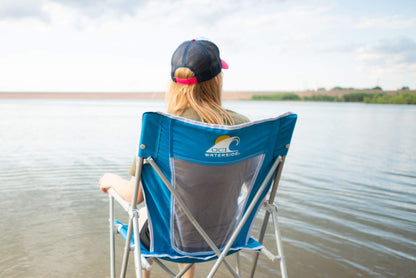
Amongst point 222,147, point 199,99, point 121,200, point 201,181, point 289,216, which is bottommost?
point 289,216

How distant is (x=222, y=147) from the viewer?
151cm

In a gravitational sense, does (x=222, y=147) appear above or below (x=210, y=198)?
above

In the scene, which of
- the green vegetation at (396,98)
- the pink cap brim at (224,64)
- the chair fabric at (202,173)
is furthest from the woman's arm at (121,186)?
the green vegetation at (396,98)

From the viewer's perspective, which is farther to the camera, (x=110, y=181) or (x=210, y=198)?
(x=110, y=181)

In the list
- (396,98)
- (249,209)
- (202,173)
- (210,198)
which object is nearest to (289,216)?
(249,209)

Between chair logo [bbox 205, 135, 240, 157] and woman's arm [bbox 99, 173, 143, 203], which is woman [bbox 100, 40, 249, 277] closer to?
woman's arm [bbox 99, 173, 143, 203]

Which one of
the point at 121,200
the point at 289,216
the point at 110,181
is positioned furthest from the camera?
the point at 289,216

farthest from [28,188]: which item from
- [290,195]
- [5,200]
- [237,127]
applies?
[237,127]

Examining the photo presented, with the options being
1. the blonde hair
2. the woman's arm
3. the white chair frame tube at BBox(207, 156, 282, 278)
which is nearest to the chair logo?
the blonde hair

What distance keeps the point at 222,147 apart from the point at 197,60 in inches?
17.0

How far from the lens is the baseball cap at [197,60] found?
1643 mm

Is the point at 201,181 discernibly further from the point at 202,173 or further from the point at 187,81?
the point at 187,81

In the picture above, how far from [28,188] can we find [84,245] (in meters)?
2.20

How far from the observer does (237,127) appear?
1.47m
